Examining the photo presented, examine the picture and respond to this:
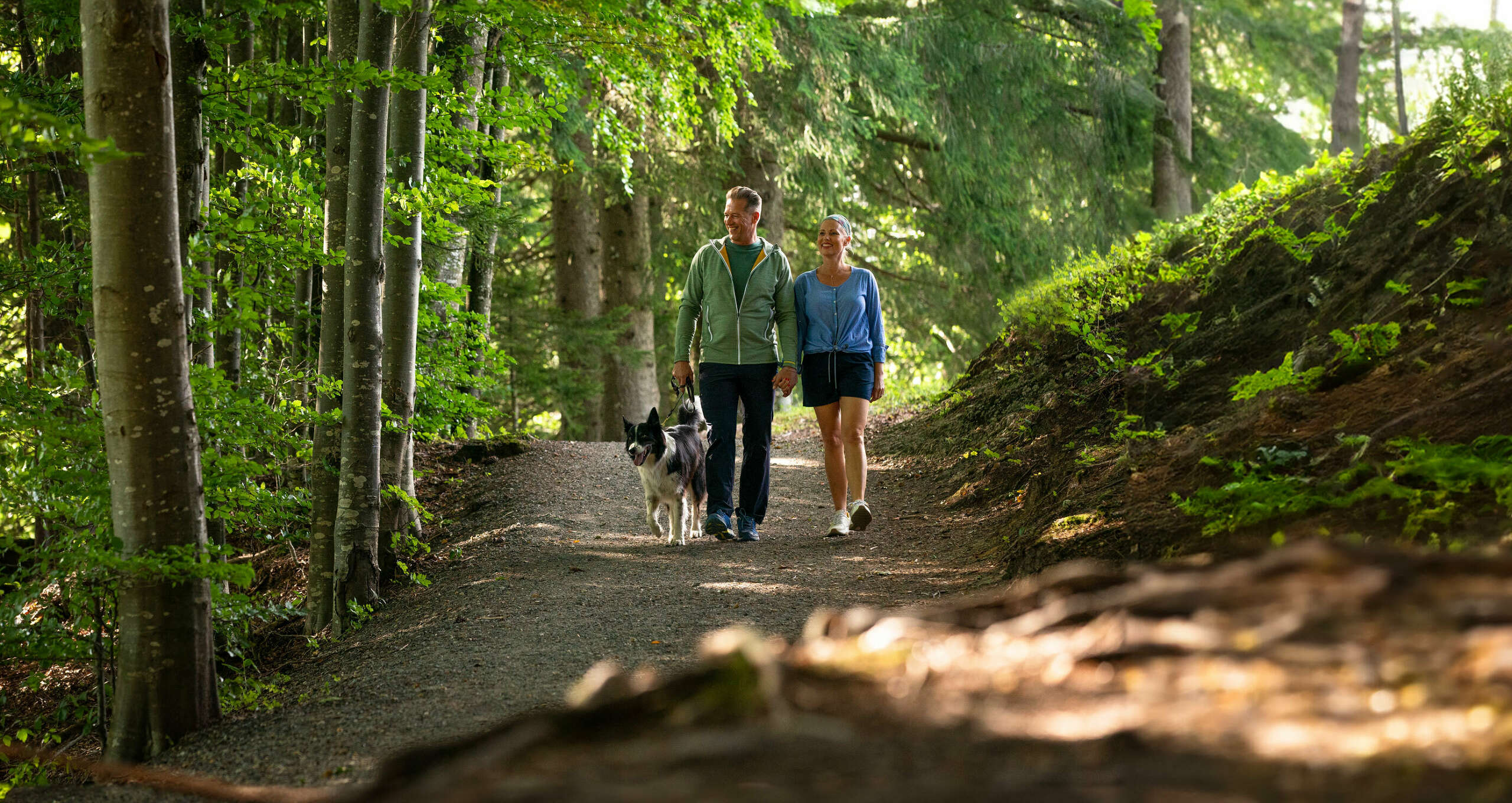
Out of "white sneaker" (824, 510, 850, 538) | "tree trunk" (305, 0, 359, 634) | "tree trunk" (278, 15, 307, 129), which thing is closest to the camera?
"tree trunk" (305, 0, 359, 634)

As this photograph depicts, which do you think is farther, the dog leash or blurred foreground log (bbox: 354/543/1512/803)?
the dog leash

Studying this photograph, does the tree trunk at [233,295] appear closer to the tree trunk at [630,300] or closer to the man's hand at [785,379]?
the man's hand at [785,379]

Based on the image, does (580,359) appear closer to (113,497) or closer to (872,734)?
(113,497)

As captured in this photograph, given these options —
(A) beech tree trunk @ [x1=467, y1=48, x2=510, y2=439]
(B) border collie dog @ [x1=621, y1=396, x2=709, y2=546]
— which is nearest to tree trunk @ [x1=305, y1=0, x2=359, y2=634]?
(B) border collie dog @ [x1=621, y1=396, x2=709, y2=546]

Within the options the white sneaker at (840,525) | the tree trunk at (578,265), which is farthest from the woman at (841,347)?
the tree trunk at (578,265)

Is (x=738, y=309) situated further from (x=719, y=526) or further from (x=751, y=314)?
(x=719, y=526)

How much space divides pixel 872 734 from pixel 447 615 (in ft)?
19.1

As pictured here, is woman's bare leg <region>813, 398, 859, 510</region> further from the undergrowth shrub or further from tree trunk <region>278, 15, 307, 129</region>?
tree trunk <region>278, 15, 307, 129</region>

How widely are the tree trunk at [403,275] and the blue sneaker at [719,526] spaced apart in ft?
8.13

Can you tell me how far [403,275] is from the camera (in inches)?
313

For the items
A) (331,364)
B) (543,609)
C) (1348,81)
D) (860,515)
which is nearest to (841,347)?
(860,515)

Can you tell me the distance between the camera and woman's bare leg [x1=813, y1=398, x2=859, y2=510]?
7.84 m

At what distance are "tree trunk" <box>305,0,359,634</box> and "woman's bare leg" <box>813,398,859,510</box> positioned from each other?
11.8 feet

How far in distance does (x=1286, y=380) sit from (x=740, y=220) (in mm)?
3864
